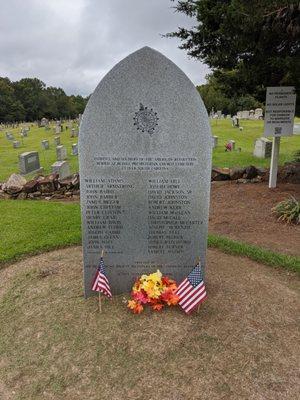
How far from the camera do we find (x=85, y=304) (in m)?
4.75

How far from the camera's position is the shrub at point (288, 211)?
27.2 feet

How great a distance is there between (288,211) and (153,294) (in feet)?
16.7

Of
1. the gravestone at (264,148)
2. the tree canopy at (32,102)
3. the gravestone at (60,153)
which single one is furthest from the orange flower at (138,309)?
the tree canopy at (32,102)

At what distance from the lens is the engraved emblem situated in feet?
14.4

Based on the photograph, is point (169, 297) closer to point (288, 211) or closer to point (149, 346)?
point (149, 346)

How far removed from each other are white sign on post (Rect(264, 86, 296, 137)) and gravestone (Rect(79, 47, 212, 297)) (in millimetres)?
6246

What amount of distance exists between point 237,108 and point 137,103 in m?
58.8

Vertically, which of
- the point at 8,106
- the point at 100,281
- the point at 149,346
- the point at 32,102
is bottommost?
the point at 149,346

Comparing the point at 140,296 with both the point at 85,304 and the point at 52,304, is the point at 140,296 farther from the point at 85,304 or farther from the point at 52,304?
the point at 52,304

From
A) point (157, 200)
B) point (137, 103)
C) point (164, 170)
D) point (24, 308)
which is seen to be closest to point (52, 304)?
point (24, 308)

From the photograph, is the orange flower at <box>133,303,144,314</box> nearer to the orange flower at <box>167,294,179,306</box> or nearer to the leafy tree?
the orange flower at <box>167,294,179,306</box>

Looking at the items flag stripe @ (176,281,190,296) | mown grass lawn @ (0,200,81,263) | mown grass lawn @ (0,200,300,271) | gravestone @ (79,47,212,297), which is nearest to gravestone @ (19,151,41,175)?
mown grass lawn @ (0,200,81,263)

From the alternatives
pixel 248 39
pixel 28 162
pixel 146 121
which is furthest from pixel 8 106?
pixel 146 121

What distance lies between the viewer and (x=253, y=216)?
29.0 feet
